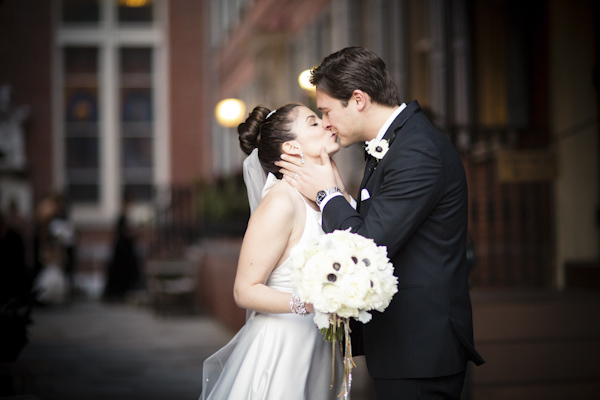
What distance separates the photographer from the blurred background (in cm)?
632

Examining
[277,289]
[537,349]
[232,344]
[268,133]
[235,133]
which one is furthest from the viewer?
[235,133]

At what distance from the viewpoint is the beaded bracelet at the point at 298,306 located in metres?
2.87

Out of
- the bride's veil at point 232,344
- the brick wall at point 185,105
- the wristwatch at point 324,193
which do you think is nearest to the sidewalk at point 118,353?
the bride's veil at point 232,344

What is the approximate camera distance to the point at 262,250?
3080 millimetres

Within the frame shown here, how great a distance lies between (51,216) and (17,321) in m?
10.8

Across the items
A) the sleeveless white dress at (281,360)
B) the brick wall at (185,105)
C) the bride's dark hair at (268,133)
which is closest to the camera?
the sleeveless white dress at (281,360)

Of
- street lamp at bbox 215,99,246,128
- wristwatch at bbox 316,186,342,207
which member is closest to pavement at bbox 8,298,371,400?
wristwatch at bbox 316,186,342,207

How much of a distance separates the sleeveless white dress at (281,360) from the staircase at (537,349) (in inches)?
103

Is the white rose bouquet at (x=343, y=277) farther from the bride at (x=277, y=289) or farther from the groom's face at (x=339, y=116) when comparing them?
the groom's face at (x=339, y=116)

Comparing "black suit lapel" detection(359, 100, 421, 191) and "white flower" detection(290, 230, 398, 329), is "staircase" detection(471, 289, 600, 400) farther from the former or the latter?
"white flower" detection(290, 230, 398, 329)

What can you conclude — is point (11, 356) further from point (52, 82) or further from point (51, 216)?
point (52, 82)

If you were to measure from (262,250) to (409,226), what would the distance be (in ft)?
2.07

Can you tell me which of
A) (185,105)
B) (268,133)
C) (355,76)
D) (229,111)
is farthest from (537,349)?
(185,105)

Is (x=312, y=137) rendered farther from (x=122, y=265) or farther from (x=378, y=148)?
(x=122, y=265)
